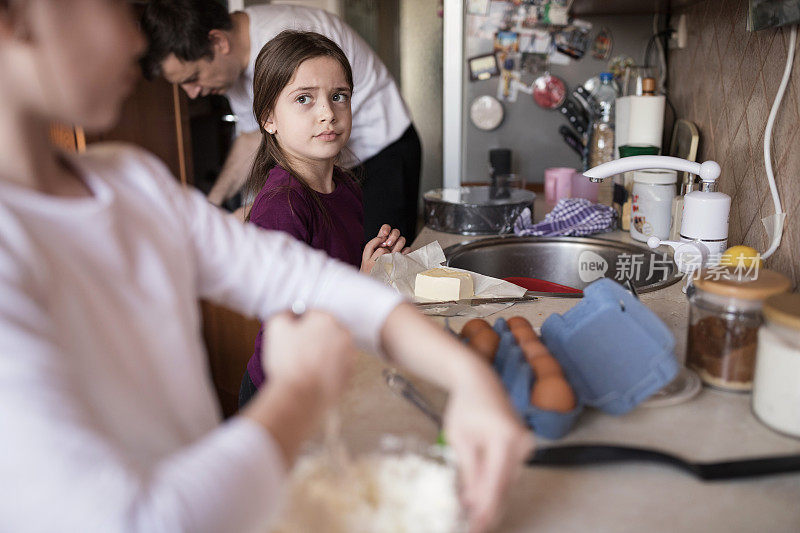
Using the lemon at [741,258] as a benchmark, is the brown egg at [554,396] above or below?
below

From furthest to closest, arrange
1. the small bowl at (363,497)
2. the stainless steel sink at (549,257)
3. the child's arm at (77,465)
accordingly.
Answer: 1. the stainless steel sink at (549,257)
2. the small bowl at (363,497)
3. the child's arm at (77,465)

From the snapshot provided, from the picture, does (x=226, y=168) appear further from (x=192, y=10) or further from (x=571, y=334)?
(x=571, y=334)

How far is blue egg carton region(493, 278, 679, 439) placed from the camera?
0.70m

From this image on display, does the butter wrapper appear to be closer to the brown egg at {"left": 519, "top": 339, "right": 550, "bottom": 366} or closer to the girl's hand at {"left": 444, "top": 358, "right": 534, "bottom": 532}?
the brown egg at {"left": 519, "top": 339, "right": 550, "bottom": 366}

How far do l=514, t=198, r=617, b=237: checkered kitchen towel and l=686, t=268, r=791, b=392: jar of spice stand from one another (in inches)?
32.9

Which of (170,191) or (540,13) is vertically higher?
→ (540,13)

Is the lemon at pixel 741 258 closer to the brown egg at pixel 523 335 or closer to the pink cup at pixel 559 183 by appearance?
the brown egg at pixel 523 335

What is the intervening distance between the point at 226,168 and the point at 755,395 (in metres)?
2.11

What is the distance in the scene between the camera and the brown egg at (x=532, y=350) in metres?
0.73

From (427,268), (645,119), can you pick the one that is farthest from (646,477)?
(645,119)

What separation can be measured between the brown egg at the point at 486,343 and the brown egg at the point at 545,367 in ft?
0.20

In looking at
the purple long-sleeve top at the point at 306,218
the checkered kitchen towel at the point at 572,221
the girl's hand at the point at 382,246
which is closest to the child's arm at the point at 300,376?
the purple long-sleeve top at the point at 306,218

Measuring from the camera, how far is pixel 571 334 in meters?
0.81

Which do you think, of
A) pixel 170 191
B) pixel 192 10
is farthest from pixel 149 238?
pixel 192 10
